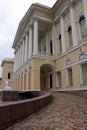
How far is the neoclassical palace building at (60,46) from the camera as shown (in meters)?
14.3

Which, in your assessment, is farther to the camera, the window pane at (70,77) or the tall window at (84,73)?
Result: the window pane at (70,77)

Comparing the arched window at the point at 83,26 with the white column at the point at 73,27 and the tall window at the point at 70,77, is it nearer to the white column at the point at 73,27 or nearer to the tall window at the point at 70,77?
the white column at the point at 73,27

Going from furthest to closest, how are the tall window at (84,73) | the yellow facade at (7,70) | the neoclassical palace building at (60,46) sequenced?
1. the yellow facade at (7,70)
2. the neoclassical palace building at (60,46)
3. the tall window at (84,73)

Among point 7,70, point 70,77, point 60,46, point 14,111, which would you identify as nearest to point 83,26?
point 60,46

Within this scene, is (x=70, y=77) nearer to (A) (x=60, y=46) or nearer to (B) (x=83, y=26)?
(A) (x=60, y=46)

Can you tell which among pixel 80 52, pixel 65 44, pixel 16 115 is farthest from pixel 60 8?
pixel 16 115

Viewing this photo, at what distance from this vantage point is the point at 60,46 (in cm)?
1934

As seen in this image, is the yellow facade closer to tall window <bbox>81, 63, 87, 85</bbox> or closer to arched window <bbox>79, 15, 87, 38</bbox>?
arched window <bbox>79, 15, 87, 38</bbox>

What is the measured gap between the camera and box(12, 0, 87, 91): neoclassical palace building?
1427 centimetres

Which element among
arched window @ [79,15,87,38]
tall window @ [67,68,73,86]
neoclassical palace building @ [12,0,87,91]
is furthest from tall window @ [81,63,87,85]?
arched window @ [79,15,87,38]

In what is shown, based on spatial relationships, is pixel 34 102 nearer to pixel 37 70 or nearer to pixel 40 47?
pixel 37 70

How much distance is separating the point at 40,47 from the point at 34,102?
20.5 meters

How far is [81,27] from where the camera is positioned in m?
15.1

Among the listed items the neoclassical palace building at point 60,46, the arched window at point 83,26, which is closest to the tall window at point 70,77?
the neoclassical palace building at point 60,46
